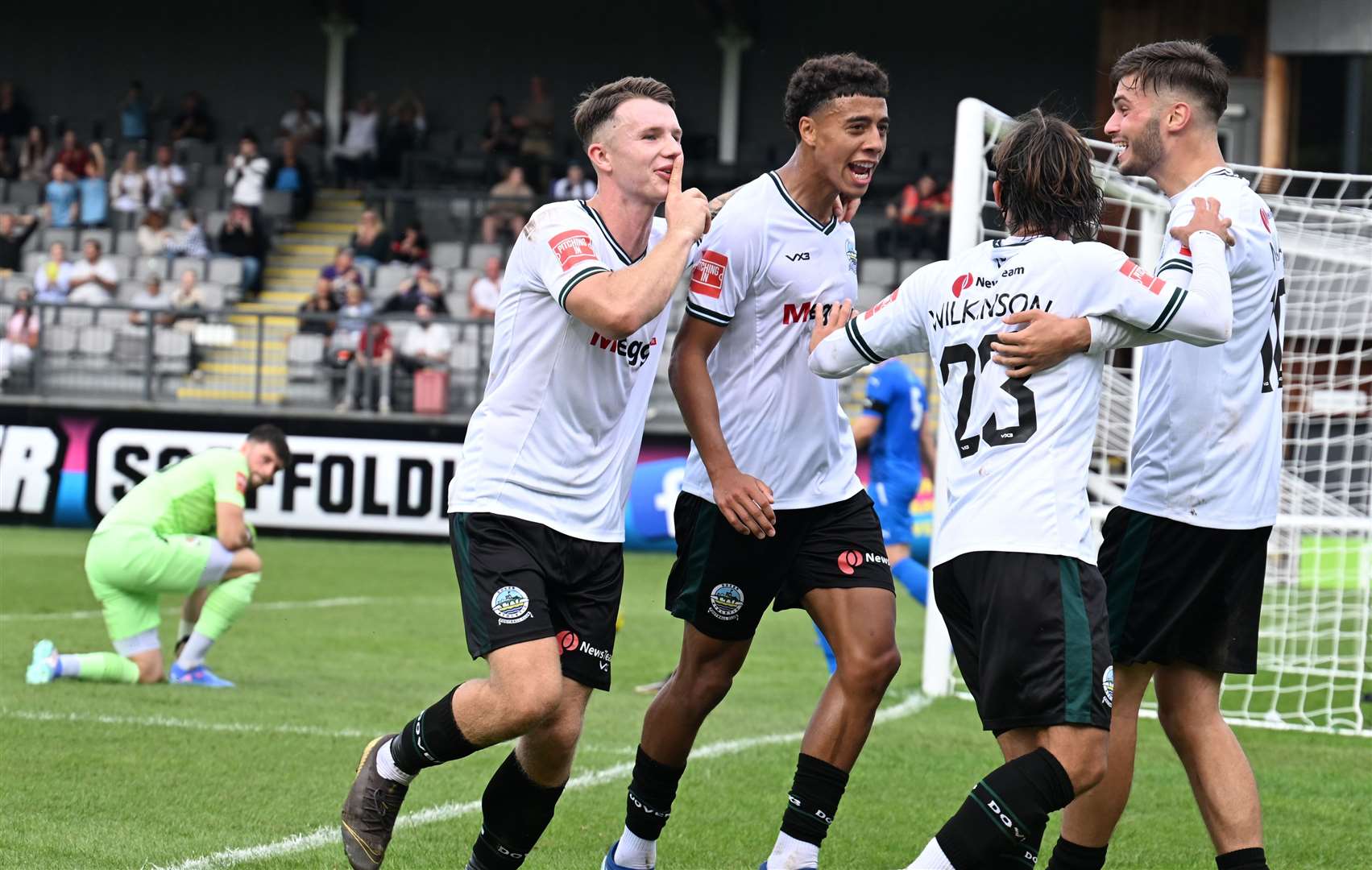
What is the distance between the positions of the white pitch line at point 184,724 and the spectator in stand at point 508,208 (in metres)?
15.9

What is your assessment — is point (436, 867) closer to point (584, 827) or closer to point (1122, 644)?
point (584, 827)

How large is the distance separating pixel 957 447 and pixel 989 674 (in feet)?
1.84

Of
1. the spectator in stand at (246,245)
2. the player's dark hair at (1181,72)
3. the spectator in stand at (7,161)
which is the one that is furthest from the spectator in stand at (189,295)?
the player's dark hair at (1181,72)

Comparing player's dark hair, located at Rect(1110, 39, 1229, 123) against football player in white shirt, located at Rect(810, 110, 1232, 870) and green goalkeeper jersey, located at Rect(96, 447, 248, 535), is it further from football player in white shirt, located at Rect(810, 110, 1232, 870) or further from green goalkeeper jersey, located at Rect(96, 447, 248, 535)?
green goalkeeper jersey, located at Rect(96, 447, 248, 535)

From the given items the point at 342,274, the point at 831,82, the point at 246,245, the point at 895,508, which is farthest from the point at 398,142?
the point at 831,82

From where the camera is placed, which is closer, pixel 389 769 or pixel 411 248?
pixel 389 769

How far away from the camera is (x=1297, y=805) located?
249 inches

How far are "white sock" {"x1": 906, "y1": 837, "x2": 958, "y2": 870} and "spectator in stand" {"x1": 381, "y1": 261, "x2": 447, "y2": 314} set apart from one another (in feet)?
56.1

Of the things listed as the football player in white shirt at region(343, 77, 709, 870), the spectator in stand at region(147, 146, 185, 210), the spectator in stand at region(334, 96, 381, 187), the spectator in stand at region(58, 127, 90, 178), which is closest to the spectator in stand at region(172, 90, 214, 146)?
the spectator in stand at region(147, 146, 185, 210)

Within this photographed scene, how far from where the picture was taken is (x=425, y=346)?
18672 mm

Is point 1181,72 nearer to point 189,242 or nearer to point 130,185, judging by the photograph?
point 189,242

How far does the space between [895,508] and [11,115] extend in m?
22.6

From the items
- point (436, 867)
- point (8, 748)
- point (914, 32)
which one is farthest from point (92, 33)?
point (436, 867)

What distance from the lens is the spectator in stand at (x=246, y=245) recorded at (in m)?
23.3
